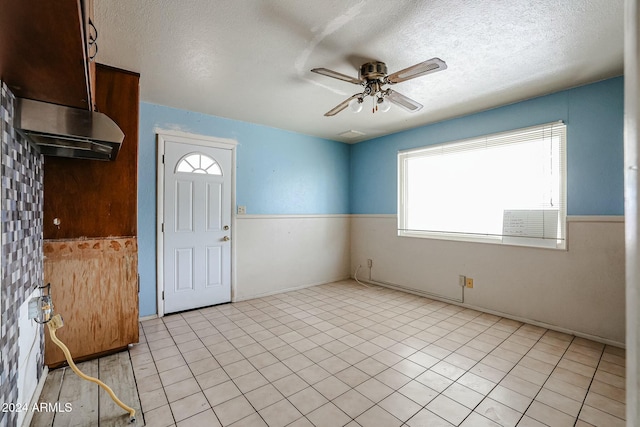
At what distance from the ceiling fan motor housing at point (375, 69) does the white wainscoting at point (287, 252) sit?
2510 mm

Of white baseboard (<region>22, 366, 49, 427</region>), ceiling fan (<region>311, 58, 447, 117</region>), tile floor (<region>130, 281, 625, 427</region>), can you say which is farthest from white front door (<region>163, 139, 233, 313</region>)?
ceiling fan (<region>311, 58, 447, 117</region>)

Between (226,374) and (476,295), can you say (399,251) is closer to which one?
(476,295)

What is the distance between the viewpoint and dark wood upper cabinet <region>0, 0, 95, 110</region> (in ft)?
2.88

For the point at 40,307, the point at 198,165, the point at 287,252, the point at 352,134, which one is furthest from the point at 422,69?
the point at 287,252

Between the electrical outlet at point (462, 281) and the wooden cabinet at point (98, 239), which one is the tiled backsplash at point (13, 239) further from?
the electrical outlet at point (462, 281)

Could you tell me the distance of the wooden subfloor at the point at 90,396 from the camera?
68.6 inches

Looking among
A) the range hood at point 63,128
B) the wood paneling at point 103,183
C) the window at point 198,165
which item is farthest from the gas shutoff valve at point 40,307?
the window at point 198,165

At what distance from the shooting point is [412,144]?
14.2ft

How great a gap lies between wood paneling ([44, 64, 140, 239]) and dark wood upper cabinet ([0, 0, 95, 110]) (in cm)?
92

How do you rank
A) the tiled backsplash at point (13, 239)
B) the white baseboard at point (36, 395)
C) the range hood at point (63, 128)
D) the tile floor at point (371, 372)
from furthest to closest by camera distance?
the tile floor at point (371, 372)
the white baseboard at point (36, 395)
the range hood at point (63, 128)
the tiled backsplash at point (13, 239)

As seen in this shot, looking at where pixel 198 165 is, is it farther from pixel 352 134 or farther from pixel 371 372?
pixel 371 372

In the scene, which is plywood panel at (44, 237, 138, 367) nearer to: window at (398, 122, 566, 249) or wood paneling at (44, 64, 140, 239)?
wood paneling at (44, 64, 140, 239)

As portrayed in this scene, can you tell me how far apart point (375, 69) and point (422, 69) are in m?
0.48

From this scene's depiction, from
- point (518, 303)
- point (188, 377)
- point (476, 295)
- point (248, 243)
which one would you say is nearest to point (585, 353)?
point (518, 303)
